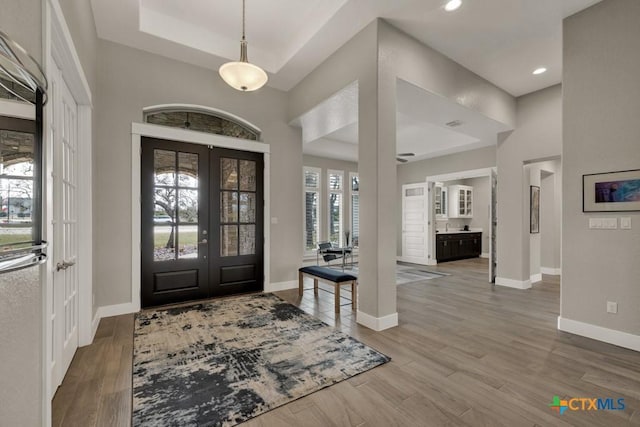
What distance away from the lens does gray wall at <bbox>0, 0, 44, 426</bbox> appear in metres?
1.03

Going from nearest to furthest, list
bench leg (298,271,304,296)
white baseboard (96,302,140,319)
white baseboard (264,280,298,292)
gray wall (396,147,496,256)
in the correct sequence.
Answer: white baseboard (96,302,140,319) < bench leg (298,271,304,296) < white baseboard (264,280,298,292) < gray wall (396,147,496,256)

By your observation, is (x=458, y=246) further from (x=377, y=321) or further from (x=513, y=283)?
(x=377, y=321)

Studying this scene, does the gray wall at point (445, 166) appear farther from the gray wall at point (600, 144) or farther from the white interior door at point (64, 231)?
the white interior door at point (64, 231)

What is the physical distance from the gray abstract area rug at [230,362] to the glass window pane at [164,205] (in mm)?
1252

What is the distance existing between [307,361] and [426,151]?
671 cm

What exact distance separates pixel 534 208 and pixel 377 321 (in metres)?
4.83

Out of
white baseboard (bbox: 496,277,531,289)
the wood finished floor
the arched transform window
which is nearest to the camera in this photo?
the wood finished floor

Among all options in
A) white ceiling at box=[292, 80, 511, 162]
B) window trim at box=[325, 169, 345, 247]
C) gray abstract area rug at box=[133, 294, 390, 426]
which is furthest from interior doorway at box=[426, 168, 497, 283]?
gray abstract area rug at box=[133, 294, 390, 426]

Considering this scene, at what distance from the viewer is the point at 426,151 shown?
7.67 metres

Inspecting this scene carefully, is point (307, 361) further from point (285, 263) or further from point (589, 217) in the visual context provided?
point (589, 217)

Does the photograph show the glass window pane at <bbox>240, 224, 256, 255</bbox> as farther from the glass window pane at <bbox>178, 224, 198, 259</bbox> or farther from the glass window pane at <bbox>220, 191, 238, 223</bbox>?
the glass window pane at <bbox>178, 224, 198, 259</bbox>

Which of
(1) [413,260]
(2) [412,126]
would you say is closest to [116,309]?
(2) [412,126]

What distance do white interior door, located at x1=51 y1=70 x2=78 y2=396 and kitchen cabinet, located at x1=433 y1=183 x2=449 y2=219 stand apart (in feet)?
28.7

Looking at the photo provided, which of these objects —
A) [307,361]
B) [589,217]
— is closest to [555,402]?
[307,361]
